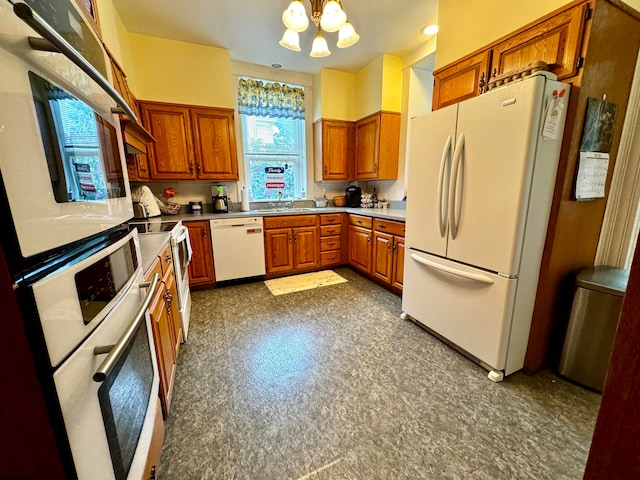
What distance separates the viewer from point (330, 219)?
372 cm

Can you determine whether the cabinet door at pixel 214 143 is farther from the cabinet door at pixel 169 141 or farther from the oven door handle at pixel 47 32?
the oven door handle at pixel 47 32

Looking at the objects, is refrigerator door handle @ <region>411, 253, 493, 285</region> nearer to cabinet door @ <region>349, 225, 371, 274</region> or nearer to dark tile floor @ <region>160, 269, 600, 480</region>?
dark tile floor @ <region>160, 269, 600, 480</region>

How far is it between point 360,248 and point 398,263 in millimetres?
760

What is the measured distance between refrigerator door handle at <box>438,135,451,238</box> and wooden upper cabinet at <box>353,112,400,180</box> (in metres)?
1.88

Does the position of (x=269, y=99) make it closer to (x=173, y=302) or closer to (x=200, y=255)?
(x=200, y=255)

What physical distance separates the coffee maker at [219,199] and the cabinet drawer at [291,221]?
0.62 metres

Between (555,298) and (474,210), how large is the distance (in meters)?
0.79

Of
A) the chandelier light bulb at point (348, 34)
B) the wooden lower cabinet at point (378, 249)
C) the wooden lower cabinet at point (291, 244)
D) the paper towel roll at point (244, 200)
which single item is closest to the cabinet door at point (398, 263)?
the wooden lower cabinet at point (378, 249)

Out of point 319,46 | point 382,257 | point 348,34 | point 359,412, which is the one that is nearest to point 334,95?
point 319,46

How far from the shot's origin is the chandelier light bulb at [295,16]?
197cm

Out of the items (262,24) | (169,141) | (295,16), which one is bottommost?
(169,141)

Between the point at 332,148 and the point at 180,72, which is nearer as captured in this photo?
the point at 180,72

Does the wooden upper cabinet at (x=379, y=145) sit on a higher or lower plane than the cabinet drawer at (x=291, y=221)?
higher

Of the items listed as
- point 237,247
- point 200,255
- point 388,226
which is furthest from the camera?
point 237,247
